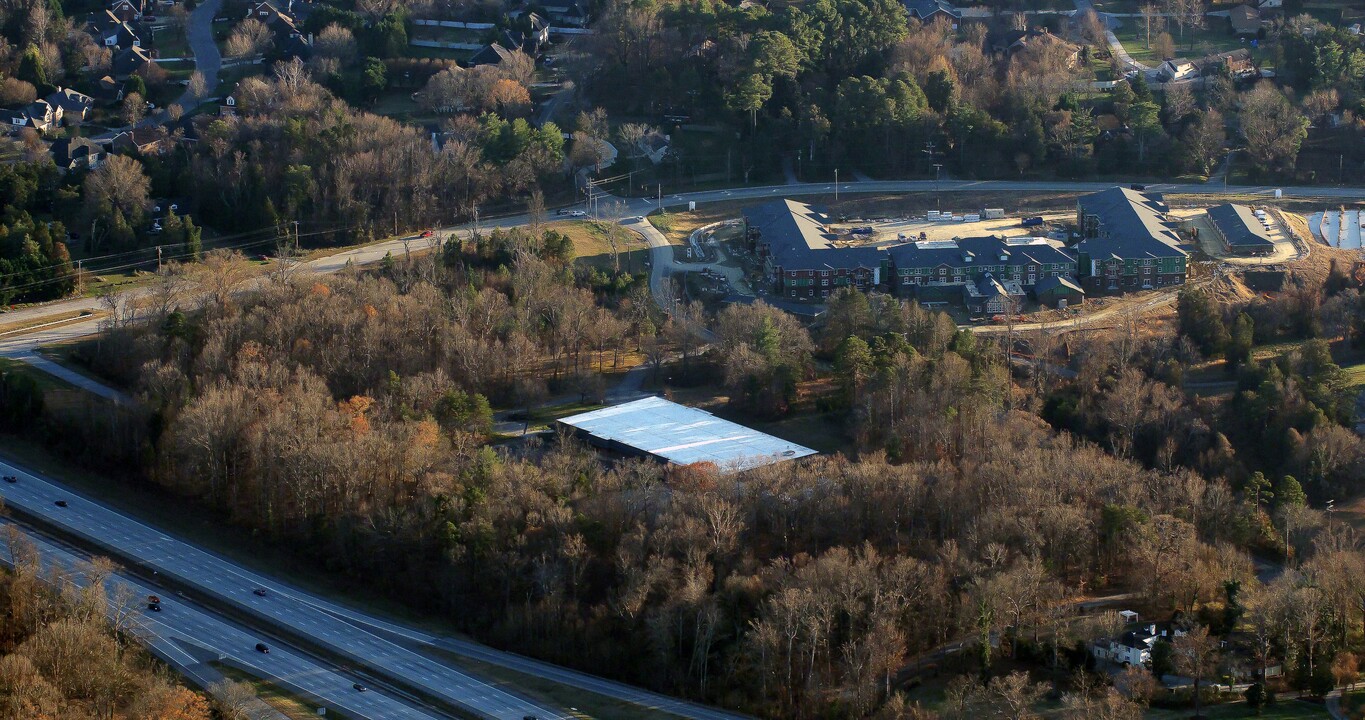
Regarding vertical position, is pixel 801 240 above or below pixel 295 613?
above

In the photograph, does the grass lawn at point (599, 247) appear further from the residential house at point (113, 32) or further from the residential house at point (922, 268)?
the residential house at point (113, 32)

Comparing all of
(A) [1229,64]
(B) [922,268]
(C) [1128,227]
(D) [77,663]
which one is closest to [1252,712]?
(D) [77,663]

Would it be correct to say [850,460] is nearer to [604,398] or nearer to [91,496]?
[604,398]

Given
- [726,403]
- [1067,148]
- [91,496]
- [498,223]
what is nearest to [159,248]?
[498,223]

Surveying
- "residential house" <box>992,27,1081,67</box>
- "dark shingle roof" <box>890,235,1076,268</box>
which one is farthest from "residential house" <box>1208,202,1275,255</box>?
"residential house" <box>992,27,1081,67</box>

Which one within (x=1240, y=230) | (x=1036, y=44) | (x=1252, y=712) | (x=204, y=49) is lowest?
(x=1252, y=712)

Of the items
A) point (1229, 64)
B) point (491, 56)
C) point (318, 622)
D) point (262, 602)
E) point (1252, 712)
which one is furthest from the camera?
point (491, 56)

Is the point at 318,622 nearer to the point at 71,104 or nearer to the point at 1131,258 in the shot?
the point at 1131,258
